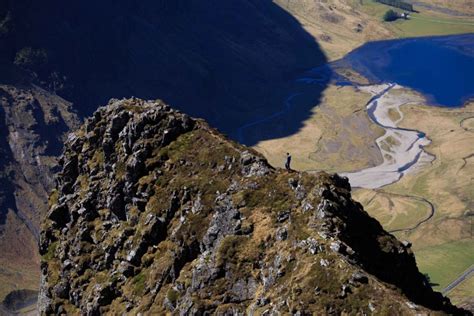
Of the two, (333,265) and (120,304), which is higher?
(333,265)

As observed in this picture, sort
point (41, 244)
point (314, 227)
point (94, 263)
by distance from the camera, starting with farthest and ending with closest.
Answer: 1. point (41, 244)
2. point (94, 263)
3. point (314, 227)

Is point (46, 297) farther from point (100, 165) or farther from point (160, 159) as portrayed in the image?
point (160, 159)

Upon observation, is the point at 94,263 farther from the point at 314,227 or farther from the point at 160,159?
the point at 314,227

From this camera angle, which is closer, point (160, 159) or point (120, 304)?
point (120, 304)

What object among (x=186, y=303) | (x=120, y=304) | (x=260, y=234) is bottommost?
(x=120, y=304)

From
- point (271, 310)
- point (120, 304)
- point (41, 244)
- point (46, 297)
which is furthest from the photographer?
point (41, 244)

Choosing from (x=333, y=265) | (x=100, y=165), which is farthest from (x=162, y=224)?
(x=333, y=265)
